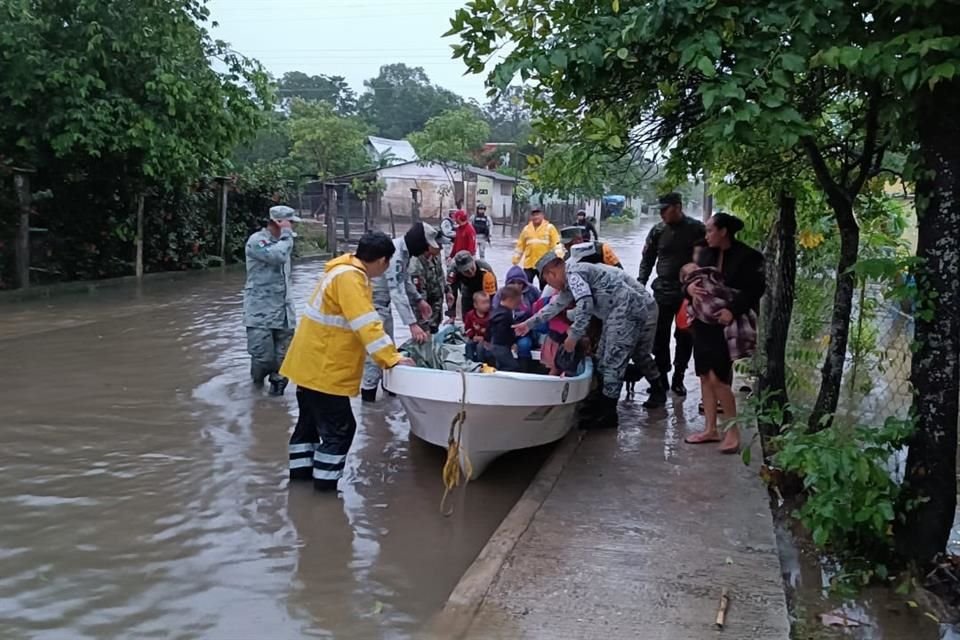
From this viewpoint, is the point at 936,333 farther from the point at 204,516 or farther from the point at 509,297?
the point at 204,516

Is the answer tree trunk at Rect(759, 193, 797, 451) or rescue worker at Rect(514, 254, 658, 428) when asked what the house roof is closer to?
rescue worker at Rect(514, 254, 658, 428)

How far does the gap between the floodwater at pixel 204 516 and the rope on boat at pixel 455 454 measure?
0.75 feet

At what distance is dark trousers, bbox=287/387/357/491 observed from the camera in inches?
231

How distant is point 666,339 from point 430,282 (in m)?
2.33

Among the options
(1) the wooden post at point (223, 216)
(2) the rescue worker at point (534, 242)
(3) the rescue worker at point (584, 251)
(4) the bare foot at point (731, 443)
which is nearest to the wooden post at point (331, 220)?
(1) the wooden post at point (223, 216)

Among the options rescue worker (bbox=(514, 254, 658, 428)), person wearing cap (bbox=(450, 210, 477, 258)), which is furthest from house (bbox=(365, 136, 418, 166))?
rescue worker (bbox=(514, 254, 658, 428))

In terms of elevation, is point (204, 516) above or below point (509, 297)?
below

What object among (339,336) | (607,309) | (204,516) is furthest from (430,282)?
(204,516)

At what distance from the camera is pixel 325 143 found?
39.3 m

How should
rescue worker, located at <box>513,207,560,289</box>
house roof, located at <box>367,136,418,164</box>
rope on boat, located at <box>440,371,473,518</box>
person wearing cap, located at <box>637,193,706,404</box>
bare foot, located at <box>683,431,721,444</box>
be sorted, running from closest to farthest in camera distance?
rope on boat, located at <box>440,371,473,518</box> → bare foot, located at <box>683,431,721,444</box> → person wearing cap, located at <box>637,193,706,404</box> → rescue worker, located at <box>513,207,560,289</box> → house roof, located at <box>367,136,418,164</box>

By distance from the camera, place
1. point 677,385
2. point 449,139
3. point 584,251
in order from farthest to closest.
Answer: point 449,139, point 677,385, point 584,251

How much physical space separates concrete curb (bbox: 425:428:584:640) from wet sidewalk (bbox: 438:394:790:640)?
12 mm

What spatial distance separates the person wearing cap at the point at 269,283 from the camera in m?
8.15

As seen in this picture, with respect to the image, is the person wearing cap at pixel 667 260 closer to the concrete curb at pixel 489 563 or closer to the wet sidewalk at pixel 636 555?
the wet sidewalk at pixel 636 555
